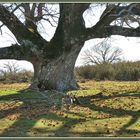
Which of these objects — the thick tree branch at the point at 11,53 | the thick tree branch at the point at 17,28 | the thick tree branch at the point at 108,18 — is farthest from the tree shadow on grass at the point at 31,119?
the thick tree branch at the point at 108,18

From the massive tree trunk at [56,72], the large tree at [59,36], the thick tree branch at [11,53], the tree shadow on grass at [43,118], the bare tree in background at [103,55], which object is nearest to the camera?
the tree shadow on grass at [43,118]

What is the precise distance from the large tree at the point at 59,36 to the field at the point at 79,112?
0.41 metres

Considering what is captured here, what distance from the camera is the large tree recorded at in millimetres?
5859

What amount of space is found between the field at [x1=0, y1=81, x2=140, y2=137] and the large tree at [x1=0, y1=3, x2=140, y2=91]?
0.41 m

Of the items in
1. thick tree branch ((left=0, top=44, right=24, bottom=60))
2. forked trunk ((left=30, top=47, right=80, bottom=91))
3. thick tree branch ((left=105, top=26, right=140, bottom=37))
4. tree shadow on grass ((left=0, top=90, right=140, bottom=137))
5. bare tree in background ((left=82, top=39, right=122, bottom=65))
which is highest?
thick tree branch ((left=105, top=26, right=140, bottom=37))

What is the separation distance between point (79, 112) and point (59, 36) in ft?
6.51

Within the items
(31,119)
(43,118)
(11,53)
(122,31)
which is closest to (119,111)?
(43,118)

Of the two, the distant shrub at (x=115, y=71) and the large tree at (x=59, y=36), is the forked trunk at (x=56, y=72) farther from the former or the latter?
the distant shrub at (x=115, y=71)

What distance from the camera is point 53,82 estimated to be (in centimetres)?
675

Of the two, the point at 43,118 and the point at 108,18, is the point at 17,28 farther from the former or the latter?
the point at 43,118

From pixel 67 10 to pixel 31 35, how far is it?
3.15 feet

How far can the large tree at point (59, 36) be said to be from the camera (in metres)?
5.86

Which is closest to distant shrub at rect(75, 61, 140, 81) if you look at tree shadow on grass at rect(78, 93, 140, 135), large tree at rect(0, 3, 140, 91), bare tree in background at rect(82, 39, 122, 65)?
bare tree in background at rect(82, 39, 122, 65)

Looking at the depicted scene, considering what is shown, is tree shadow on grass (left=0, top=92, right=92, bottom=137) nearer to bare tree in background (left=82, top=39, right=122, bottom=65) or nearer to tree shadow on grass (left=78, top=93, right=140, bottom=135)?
tree shadow on grass (left=78, top=93, right=140, bottom=135)
